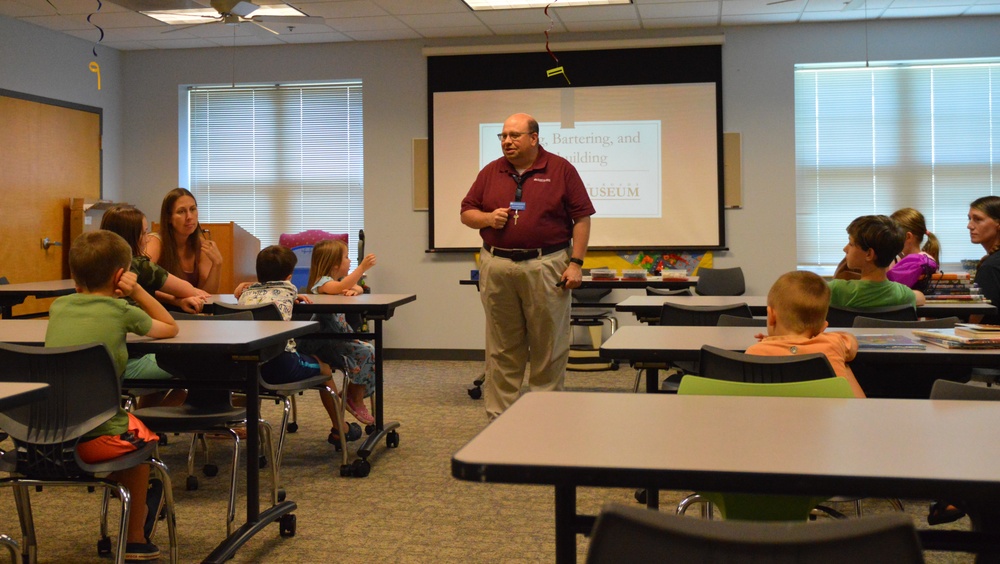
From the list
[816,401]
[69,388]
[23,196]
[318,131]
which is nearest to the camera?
[816,401]

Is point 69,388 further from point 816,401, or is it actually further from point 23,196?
point 23,196

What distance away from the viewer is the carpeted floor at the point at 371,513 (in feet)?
8.73

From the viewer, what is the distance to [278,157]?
25.6 feet

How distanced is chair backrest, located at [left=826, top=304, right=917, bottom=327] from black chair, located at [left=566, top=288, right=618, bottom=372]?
9.90 ft

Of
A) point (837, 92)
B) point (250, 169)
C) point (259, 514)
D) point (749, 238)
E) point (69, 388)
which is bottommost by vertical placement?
point (259, 514)

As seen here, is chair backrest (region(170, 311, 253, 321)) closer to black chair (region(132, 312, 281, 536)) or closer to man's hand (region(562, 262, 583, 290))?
black chair (region(132, 312, 281, 536))

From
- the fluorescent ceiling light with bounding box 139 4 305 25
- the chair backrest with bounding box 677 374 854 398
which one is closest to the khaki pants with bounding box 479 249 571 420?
the chair backrest with bounding box 677 374 854 398

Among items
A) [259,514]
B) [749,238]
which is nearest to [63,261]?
[259,514]

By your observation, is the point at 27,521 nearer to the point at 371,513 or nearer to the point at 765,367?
the point at 371,513

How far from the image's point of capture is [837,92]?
6.98m

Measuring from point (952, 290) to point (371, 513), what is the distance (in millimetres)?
2833

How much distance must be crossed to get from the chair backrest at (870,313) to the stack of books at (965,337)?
0.68 m

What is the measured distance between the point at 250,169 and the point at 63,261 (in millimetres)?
1795

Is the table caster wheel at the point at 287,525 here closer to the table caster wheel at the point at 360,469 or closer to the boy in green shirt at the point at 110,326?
the boy in green shirt at the point at 110,326
